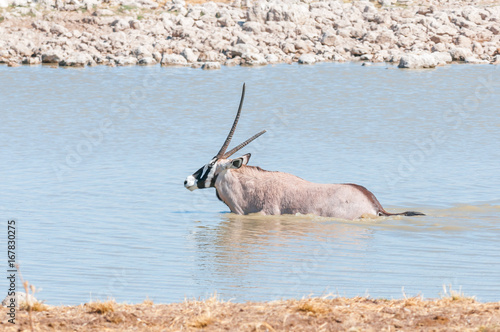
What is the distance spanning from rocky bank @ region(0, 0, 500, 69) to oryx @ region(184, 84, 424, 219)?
20.3 m

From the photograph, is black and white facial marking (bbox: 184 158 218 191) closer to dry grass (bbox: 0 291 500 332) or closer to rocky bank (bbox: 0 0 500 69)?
dry grass (bbox: 0 291 500 332)

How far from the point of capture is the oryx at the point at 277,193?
11117mm

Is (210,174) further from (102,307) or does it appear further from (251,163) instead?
(102,307)

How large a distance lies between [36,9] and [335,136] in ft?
78.7

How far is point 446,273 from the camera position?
27.8 ft

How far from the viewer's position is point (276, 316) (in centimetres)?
585

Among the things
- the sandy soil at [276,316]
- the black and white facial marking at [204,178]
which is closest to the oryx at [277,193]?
the black and white facial marking at [204,178]

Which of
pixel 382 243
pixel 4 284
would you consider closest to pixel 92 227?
pixel 4 284

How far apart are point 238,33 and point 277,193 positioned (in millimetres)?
25138

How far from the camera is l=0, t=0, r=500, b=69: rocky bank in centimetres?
3388

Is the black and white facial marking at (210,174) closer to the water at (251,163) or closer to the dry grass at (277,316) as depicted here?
the water at (251,163)

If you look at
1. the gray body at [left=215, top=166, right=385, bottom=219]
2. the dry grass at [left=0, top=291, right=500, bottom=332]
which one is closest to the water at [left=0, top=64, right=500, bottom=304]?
the gray body at [left=215, top=166, right=385, bottom=219]

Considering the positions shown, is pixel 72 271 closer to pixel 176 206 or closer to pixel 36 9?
pixel 176 206

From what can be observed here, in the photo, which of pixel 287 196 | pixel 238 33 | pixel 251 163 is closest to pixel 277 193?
pixel 287 196
